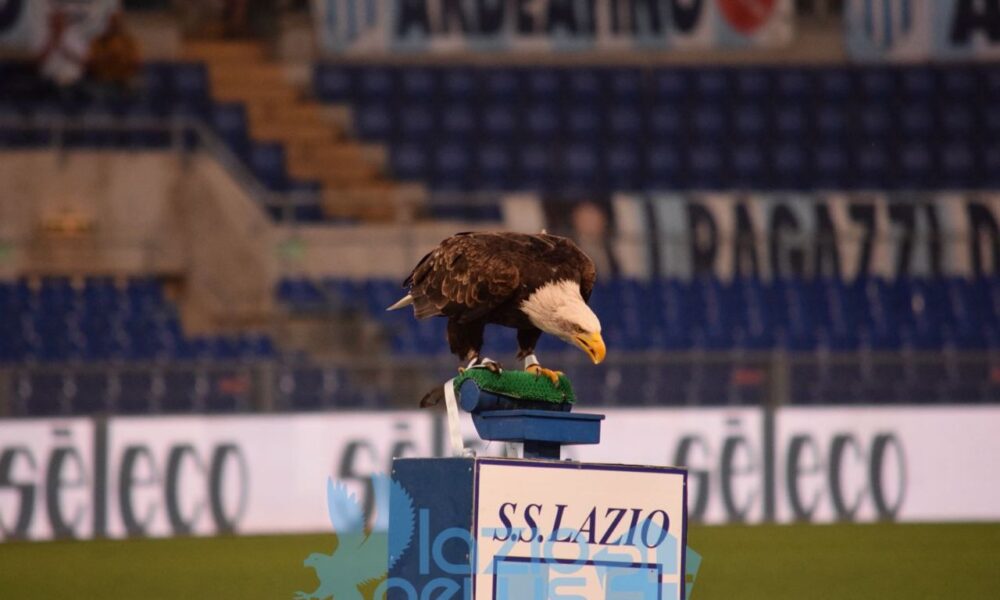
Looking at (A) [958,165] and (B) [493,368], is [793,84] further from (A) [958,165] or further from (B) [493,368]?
(B) [493,368]

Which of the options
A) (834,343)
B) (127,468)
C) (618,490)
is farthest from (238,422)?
(618,490)

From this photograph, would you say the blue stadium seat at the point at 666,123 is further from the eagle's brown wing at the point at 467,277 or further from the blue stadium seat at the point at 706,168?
the eagle's brown wing at the point at 467,277

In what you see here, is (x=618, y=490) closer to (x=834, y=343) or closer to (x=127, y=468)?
(x=127, y=468)

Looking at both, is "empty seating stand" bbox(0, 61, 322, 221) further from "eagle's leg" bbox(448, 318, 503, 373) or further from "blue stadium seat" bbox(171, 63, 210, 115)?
"eagle's leg" bbox(448, 318, 503, 373)

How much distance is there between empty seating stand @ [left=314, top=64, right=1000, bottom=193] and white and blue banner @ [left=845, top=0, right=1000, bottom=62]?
18.0 inches

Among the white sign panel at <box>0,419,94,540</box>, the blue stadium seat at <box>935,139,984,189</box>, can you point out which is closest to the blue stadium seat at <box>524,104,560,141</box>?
the blue stadium seat at <box>935,139,984,189</box>

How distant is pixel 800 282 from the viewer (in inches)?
743

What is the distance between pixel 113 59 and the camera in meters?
20.2

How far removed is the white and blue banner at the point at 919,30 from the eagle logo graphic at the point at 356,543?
55.3ft

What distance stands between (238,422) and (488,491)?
861 cm

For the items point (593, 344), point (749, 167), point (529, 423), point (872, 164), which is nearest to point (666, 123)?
point (749, 167)

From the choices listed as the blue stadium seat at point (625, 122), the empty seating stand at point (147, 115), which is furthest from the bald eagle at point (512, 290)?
the blue stadium seat at point (625, 122)

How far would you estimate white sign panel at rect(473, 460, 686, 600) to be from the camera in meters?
5.70

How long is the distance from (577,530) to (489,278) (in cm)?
102
